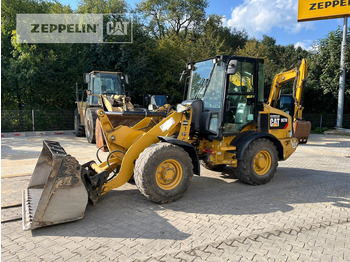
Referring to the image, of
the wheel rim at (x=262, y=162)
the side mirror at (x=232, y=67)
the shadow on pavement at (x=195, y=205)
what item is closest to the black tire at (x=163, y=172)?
the shadow on pavement at (x=195, y=205)

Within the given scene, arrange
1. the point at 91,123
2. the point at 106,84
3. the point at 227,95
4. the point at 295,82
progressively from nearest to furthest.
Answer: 1. the point at 227,95
2. the point at 295,82
3. the point at 91,123
4. the point at 106,84

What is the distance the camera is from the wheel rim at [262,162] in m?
5.70

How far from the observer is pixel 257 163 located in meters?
5.72

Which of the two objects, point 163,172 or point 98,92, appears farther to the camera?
point 98,92

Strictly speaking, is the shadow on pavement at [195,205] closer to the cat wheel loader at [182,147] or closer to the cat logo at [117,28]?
the cat wheel loader at [182,147]

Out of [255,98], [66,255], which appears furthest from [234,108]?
[66,255]

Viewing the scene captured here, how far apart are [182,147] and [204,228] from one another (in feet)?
5.19

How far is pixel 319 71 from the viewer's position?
19.2m

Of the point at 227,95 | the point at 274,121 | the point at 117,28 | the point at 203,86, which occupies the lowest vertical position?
the point at 274,121

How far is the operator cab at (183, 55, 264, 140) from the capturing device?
17.4ft

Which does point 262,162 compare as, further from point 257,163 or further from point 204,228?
point 204,228

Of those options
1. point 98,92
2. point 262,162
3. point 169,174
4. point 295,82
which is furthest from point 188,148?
point 98,92

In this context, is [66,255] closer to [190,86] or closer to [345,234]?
[345,234]

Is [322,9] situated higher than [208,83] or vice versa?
[322,9]
